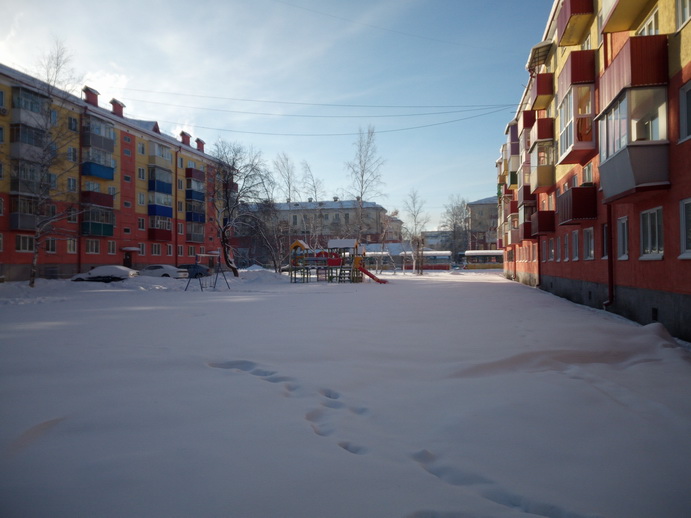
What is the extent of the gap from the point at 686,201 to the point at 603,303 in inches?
214

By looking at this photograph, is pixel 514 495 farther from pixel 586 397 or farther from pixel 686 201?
pixel 686 201

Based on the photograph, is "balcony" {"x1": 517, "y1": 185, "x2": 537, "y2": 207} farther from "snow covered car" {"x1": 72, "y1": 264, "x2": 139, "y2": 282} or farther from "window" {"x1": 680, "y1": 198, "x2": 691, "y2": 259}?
"snow covered car" {"x1": 72, "y1": 264, "x2": 139, "y2": 282}

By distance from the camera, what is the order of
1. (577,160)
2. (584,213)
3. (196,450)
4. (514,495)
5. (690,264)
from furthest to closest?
(577,160)
(584,213)
(690,264)
(196,450)
(514,495)

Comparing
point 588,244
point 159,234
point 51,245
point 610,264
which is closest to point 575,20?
point 588,244

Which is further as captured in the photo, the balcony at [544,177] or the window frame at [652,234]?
the balcony at [544,177]

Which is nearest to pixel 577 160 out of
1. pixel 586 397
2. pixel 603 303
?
pixel 603 303

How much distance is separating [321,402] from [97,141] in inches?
→ 1495

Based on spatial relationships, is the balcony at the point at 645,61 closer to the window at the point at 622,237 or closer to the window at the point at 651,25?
the window at the point at 651,25

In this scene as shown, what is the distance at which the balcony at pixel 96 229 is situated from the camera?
35031mm

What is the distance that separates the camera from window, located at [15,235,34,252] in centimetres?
3008

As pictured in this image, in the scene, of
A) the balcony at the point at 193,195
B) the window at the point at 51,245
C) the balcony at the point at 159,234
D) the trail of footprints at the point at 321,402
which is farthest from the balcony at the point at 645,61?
the balcony at the point at 193,195

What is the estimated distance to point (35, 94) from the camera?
100 ft

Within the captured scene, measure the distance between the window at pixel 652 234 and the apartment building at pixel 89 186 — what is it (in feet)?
83.7

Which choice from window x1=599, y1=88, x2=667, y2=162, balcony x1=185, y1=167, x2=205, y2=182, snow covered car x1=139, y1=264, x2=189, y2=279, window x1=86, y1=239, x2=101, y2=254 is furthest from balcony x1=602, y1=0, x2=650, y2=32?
balcony x1=185, y1=167, x2=205, y2=182
